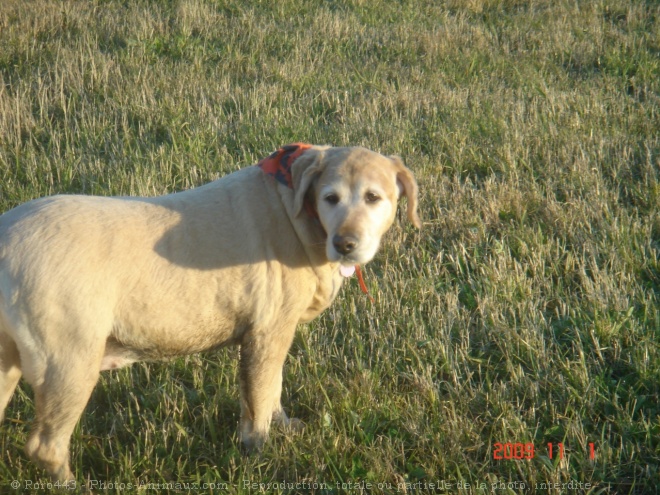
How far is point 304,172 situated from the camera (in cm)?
344

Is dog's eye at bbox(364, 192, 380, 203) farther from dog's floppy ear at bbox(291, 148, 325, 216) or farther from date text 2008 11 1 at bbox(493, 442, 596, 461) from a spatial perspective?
date text 2008 11 1 at bbox(493, 442, 596, 461)

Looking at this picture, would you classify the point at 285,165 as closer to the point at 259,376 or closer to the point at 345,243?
the point at 345,243

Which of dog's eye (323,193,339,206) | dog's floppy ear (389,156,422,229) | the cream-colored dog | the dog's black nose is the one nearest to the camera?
the cream-colored dog

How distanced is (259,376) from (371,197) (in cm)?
108

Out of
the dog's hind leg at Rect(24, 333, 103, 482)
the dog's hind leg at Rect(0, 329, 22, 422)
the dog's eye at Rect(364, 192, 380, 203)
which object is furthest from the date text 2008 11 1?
the dog's hind leg at Rect(0, 329, 22, 422)

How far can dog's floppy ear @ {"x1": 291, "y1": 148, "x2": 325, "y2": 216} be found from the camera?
11.1ft

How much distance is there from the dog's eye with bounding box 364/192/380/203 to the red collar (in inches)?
10.5

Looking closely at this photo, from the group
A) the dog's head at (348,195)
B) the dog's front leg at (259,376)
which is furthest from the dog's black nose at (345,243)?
the dog's front leg at (259,376)

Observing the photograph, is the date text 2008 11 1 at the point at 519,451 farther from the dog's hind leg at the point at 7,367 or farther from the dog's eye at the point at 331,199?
the dog's hind leg at the point at 7,367

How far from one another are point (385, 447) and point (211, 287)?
1.25m

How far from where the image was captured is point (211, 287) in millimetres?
3355

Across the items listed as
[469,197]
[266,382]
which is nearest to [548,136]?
[469,197]

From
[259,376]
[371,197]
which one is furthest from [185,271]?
[371,197]

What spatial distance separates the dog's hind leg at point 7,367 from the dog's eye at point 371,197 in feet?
5.85
